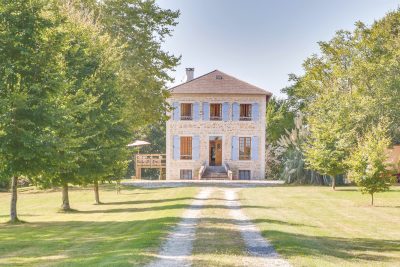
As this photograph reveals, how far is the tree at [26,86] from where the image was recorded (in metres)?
16.0

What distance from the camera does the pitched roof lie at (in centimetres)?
4512

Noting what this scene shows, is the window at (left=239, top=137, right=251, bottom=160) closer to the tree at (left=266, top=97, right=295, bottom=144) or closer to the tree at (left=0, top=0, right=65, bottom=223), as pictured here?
the tree at (left=266, top=97, right=295, bottom=144)

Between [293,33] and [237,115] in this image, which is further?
[237,115]

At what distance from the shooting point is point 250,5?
84.2ft

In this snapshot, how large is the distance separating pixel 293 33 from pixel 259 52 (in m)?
1.82

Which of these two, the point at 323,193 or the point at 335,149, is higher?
the point at 335,149

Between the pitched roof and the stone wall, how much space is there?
453 mm

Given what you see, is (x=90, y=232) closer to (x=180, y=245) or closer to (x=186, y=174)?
(x=180, y=245)

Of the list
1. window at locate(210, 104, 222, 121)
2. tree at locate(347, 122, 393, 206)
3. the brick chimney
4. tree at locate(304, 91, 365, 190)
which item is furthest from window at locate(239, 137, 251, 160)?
tree at locate(347, 122, 393, 206)

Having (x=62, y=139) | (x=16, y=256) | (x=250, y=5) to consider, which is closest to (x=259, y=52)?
(x=250, y=5)

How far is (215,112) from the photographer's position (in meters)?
45.8

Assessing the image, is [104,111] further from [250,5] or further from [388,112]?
[388,112]

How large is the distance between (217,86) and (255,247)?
3376 centimetres

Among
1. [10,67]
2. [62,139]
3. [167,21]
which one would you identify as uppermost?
[167,21]
